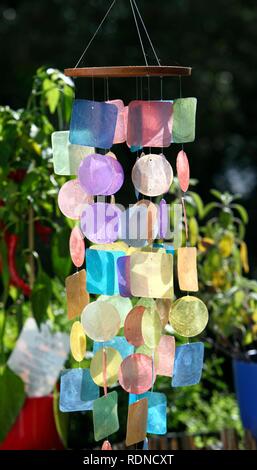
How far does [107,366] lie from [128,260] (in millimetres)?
139

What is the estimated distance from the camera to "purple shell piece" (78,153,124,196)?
3.22ft

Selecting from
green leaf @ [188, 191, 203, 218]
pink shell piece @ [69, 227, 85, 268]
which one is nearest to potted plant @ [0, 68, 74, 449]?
green leaf @ [188, 191, 203, 218]

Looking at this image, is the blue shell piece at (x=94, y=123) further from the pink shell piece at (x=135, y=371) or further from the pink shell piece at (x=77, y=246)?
the pink shell piece at (x=135, y=371)

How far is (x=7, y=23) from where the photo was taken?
491 centimetres

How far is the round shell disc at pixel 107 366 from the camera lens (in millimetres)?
1027

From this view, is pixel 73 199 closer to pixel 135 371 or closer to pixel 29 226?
pixel 135 371

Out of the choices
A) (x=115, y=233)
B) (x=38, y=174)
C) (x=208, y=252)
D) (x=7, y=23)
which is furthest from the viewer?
(x=7, y=23)

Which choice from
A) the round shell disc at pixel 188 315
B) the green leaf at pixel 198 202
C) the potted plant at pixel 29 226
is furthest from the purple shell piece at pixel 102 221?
the green leaf at pixel 198 202

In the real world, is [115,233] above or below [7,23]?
below

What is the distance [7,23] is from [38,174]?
143 inches

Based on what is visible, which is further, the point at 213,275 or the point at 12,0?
the point at 12,0

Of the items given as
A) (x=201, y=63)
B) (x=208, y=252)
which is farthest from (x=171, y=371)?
(x=201, y=63)
